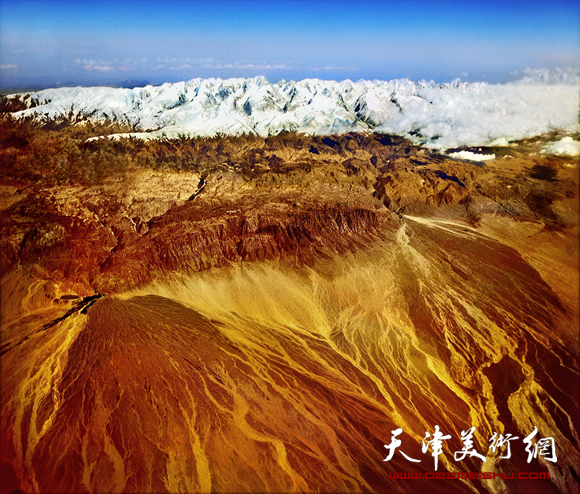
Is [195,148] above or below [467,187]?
above

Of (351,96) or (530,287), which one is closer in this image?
(530,287)

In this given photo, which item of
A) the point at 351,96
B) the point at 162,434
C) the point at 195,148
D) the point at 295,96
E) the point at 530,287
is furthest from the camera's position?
the point at 351,96

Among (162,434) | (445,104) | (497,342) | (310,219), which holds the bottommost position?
(497,342)

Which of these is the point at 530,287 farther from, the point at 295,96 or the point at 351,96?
the point at 351,96

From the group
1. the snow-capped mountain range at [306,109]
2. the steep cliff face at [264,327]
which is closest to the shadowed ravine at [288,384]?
the steep cliff face at [264,327]

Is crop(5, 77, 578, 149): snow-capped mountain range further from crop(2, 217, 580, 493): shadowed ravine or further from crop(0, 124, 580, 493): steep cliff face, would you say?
crop(2, 217, 580, 493): shadowed ravine

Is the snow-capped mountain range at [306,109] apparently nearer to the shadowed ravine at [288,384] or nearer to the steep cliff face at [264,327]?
the steep cliff face at [264,327]

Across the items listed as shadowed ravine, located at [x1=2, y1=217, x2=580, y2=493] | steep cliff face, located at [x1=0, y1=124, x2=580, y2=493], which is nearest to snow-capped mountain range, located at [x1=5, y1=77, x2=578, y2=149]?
steep cliff face, located at [x1=0, y1=124, x2=580, y2=493]

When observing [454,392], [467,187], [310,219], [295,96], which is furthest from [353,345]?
[295,96]
